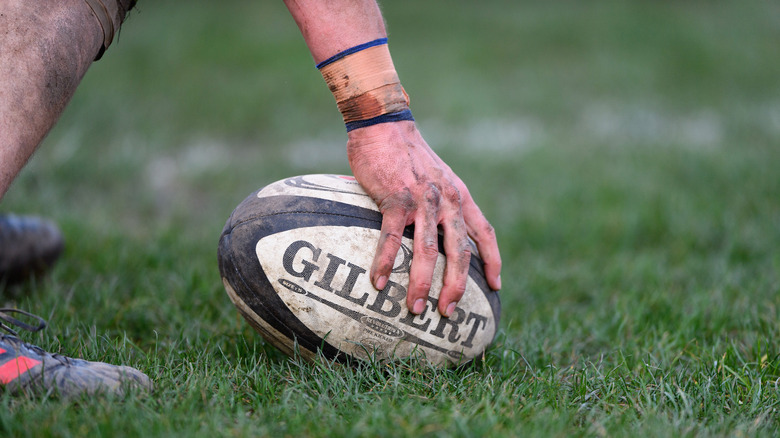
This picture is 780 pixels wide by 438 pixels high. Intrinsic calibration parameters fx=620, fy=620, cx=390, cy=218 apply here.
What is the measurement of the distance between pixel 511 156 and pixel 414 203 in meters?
3.72

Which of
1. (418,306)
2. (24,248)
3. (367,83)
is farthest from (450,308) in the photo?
(24,248)

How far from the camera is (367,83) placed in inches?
76.9

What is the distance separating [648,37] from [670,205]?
246 inches

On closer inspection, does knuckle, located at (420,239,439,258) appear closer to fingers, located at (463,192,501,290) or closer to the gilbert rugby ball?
→ the gilbert rugby ball

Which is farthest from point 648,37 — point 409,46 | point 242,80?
point 242,80

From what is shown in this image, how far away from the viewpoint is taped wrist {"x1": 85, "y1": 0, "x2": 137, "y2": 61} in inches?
78.2

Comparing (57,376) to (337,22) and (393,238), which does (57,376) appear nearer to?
(393,238)

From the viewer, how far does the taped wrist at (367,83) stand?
77.0 inches

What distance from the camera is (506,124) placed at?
6617 millimetres

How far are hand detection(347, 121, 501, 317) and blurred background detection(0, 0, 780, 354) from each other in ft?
1.89

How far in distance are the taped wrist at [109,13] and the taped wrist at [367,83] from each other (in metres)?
0.72

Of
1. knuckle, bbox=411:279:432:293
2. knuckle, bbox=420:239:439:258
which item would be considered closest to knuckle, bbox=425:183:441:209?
knuckle, bbox=420:239:439:258

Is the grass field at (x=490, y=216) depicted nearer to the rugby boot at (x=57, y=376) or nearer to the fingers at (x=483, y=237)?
the rugby boot at (x=57, y=376)

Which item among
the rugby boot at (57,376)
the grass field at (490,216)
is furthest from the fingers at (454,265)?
the rugby boot at (57,376)
